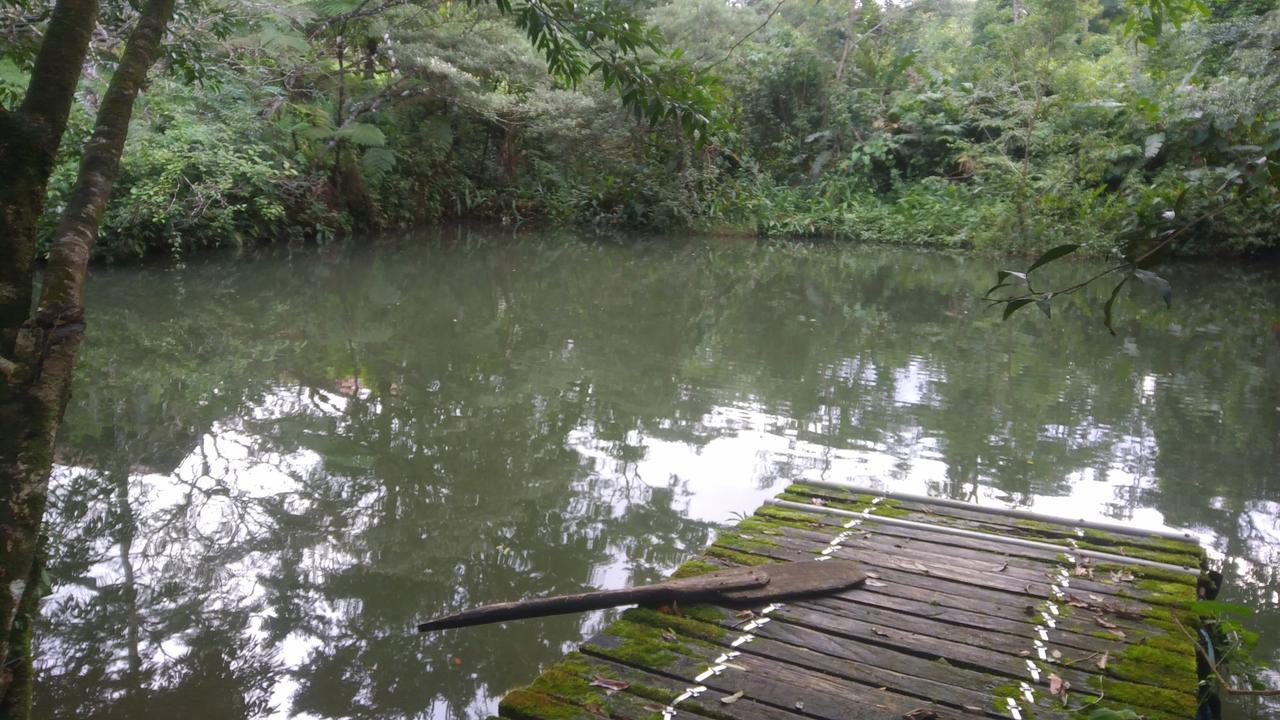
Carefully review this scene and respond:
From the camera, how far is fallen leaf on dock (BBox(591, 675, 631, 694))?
7.91 ft

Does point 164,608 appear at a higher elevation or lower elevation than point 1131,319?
lower

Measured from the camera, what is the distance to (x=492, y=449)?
216 inches

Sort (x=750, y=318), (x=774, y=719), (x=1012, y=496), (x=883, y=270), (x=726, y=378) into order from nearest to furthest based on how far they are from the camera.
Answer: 1. (x=774, y=719)
2. (x=1012, y=496)
3. (x=726, y=378)
4. (x=750, y=318)
5. (x=883, y=270)

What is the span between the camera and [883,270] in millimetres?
14234

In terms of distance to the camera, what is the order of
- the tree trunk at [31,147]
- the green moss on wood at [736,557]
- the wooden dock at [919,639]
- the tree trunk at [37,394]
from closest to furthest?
the tree trunk at [37,394], the tree trunk at [31,147], the wooden dock at [919,639], the green moss on wood at [736,557]

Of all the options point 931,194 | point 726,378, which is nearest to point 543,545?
point 726,378

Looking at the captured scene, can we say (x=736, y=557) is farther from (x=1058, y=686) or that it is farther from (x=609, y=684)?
(x=1058, y=686)

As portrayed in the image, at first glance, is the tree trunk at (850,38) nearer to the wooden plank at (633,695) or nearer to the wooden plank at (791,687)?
the wooden plank at (791,687)

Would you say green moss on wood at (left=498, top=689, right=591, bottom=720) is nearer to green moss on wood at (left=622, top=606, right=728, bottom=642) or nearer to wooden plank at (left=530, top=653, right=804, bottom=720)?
wooden plank at (left=530, top=653, right=804, bottom=720)

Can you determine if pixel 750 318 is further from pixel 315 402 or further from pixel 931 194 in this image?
pixel 931 194

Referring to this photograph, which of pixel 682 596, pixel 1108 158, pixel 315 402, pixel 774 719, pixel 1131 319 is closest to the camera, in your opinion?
pixel 774 719

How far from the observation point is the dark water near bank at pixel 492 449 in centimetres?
333

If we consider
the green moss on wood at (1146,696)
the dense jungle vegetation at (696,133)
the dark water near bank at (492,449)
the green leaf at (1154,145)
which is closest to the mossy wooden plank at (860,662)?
the green moss on wood at (1146,696)

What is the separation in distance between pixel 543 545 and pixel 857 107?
1798cm
